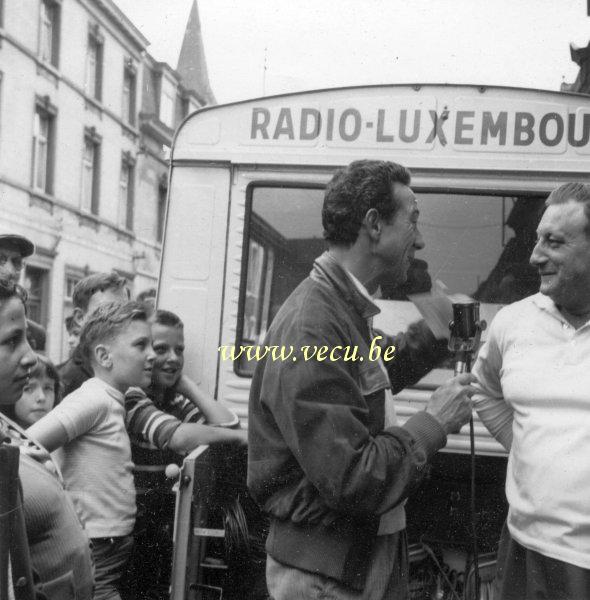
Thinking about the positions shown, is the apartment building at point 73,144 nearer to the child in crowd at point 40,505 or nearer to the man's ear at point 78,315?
the man's ear at point 78,315

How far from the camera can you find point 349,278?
2.20 m

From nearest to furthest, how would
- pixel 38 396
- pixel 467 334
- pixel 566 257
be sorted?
1. pixel 566 257
2. pixel 467 334
3. pixel 38 396

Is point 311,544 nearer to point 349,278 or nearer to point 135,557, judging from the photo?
point 349,278

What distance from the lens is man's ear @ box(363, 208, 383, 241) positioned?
7.39ft

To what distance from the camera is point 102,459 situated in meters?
3.03

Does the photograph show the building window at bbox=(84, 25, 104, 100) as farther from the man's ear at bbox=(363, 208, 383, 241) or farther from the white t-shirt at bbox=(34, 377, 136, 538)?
the man's ear at bbox=(363, 208, 383, 241)

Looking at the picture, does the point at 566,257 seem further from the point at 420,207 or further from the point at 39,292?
the point at 39,292

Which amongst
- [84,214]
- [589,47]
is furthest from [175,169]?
[84,214]

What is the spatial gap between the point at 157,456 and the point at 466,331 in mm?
1571

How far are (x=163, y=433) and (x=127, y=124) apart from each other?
21852 mm

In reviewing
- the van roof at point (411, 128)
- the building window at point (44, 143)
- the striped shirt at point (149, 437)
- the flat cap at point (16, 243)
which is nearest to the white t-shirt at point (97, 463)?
the striped shirt at point (149, 437)

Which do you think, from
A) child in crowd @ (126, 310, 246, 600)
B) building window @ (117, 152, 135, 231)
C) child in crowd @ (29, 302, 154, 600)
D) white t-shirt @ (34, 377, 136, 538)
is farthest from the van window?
building window @ (117, 152, 135, 231)

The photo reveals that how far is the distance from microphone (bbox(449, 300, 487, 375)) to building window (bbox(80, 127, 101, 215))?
19.6 m

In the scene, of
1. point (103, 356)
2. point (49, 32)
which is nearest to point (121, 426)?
point (103, 356)
